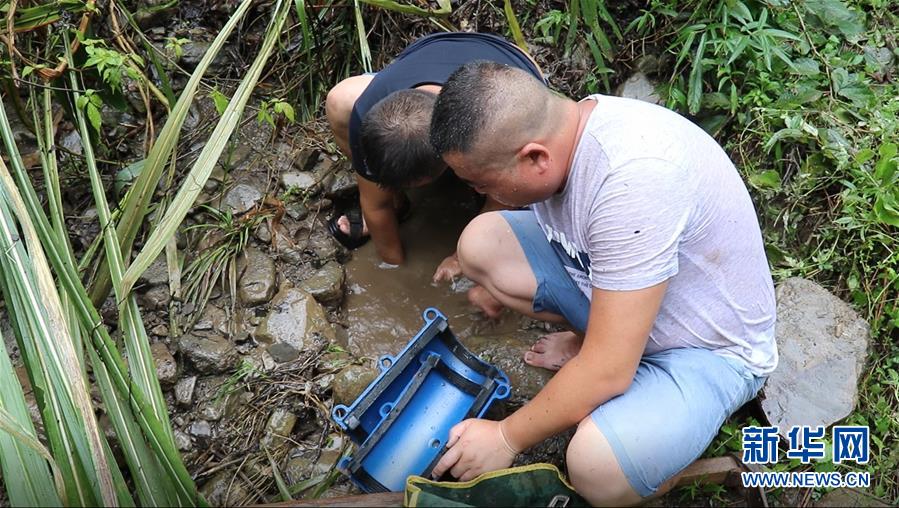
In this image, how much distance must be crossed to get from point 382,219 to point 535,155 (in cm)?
113

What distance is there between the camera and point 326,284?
2.54 meters

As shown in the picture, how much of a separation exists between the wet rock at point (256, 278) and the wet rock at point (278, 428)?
17.8 inches

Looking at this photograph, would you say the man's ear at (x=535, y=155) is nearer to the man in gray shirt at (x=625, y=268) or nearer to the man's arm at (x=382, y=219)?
the man in gray shirt at (x=625, y=268)

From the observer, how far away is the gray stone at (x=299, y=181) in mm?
2777

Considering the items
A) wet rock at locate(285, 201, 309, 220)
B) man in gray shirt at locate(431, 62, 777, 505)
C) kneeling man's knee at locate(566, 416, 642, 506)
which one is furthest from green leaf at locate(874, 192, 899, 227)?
wet rock at locate(285, 201, 309, 220)

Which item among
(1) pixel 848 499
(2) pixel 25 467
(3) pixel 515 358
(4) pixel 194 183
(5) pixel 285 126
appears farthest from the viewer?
(5) pixel 285 126

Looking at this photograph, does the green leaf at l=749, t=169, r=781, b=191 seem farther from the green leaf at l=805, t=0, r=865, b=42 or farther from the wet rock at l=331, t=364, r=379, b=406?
the wet rock at l=331, t=364, r=379, b=406

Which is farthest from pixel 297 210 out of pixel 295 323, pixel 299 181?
pixel 295 323

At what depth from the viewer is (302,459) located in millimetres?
2119

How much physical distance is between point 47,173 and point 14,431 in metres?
1.08

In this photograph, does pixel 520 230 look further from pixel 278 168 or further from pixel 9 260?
pixel 9 260

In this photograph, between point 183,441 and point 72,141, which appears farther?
point 72,141

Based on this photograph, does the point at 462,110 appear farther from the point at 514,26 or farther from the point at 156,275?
the point at 156,275

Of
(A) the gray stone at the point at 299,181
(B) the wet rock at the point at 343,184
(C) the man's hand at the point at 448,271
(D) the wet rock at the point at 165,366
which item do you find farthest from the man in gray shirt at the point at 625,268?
(A) the gray stone at the point at 299,181
